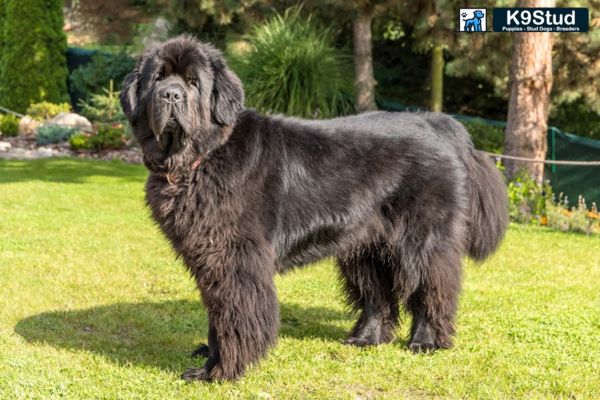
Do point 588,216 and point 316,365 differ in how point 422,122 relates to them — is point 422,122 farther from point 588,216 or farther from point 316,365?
point 588,216

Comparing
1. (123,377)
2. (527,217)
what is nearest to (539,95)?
(527,217)

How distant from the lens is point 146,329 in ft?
18.0

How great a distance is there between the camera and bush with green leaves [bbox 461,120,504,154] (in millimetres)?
13414

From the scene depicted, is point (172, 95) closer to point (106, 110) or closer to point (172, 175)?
point (172, 175)

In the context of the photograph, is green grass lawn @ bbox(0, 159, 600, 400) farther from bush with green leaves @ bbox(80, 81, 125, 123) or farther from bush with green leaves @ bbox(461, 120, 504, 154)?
bush with green leaves @ bbox(80, 81, 125, 123)

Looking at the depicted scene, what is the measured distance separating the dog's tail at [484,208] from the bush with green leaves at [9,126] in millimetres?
14022

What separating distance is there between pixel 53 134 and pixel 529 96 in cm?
983

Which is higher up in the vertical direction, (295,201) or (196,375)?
(295,201)

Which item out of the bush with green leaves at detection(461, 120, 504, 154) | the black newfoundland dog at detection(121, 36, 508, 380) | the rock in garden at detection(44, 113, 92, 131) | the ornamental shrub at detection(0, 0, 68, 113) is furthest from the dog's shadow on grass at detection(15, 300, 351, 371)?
the ornamental shrub at detection(0, 0, 68, 113)

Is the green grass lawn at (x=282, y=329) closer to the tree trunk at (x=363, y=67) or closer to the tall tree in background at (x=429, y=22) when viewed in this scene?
the tall tree in background at (x=429, y=22)

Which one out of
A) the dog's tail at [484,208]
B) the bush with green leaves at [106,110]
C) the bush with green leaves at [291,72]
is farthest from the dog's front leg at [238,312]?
the bush with green leaves at [106,110]

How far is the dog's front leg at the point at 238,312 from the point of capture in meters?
4.41

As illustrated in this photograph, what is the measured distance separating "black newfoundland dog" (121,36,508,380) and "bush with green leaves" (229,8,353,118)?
814 cm

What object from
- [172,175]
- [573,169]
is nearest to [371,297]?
[172,175]
